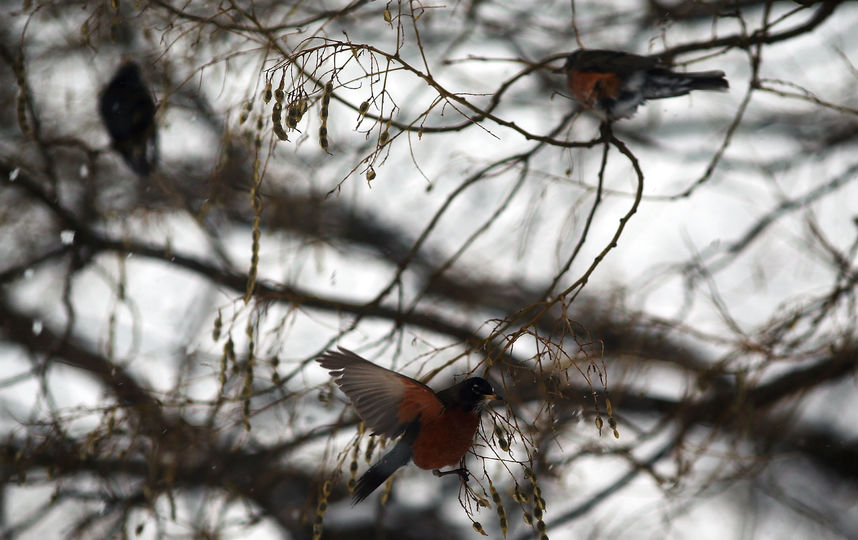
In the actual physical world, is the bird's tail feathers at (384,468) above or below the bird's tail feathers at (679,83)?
below

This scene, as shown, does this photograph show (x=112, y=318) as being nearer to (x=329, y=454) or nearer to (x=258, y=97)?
(x=329, y=454)

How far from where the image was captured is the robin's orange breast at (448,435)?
3.90ft

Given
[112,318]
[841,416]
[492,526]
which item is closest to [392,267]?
[492,526]

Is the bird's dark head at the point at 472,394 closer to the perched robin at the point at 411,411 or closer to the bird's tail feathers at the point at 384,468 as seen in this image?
the perched robin at the point at 411,411

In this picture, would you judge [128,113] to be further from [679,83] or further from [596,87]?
[679,83]

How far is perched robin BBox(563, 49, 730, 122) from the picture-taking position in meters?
1.54

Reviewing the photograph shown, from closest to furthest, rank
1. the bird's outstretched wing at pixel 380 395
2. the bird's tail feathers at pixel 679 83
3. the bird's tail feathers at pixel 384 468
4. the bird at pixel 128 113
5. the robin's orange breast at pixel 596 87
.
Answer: the bird's outstretched wing at pixel 380 395, the bird's tail feathers at pixel 384 468, the bird's tail feathers at pixel 679 83, the robin's orange breast at pixel 596 87, the bird at pixel 128 113

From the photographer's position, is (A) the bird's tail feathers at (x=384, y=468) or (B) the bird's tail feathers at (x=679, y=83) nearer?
(A) the bird's tail feathers at (x=384, y=468)

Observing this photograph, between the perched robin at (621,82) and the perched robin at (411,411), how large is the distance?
73 centimetres

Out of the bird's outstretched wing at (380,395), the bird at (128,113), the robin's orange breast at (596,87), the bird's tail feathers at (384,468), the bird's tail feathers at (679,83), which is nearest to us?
the bird's outstretched wing at (380,395)

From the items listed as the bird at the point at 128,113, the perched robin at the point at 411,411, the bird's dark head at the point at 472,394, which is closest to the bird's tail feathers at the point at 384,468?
the perched robin at the point at 411,411

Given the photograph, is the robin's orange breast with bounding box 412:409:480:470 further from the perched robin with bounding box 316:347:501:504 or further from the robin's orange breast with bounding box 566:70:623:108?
Answer: the robin's orange breast with bounding box 566:70:623:108

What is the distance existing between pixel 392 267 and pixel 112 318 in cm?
182

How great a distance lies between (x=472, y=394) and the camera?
3.79 ft
